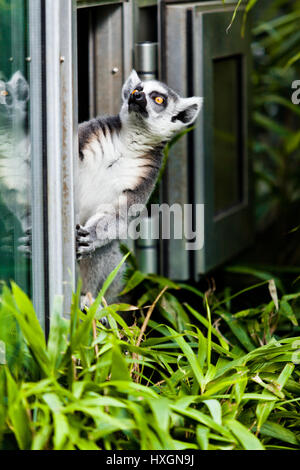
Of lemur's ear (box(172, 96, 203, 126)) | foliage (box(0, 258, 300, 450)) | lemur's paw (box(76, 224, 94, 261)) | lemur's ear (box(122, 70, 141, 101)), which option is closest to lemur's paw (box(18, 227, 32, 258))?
foliage (box(0, 258, 300, 450))

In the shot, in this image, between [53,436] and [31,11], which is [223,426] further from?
[31,11]

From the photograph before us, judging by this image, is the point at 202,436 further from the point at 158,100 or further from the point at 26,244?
the point at 158,100

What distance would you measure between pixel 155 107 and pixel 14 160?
2.94ft

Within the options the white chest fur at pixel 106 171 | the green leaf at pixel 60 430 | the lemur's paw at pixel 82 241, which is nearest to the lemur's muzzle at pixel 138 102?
the white chest fur at pixel 106 171

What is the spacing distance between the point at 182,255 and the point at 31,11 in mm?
1610

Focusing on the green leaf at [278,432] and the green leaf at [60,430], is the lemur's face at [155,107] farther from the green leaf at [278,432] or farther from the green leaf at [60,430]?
the green leaf at [60,430]

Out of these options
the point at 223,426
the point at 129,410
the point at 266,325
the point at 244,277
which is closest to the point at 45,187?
the point at 129,410

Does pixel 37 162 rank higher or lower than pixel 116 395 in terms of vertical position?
higher

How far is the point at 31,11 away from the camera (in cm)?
215

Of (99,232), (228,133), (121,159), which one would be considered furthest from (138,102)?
(228,133)

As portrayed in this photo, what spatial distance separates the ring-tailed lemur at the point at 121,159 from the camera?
2.73 meters

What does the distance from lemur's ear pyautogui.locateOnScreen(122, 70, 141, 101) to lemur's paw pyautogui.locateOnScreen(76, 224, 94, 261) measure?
609mm

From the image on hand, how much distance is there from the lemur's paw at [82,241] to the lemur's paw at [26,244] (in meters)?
0.40

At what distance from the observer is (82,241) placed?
258 cm
